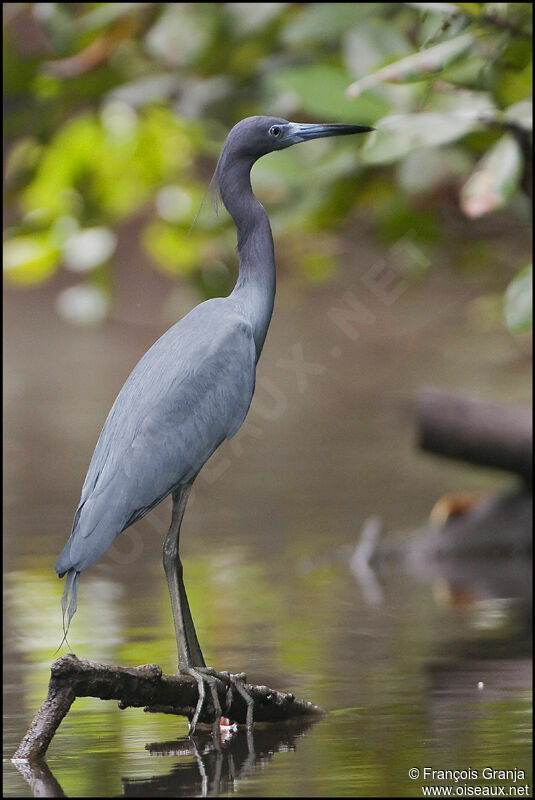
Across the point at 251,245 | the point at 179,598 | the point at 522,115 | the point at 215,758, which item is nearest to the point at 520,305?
the point at 522,115

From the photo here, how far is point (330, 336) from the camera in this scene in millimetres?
15461

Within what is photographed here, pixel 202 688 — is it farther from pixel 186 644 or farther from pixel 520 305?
pixel 520 305

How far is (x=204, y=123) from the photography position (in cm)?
592

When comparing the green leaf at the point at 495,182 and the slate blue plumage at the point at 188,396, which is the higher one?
the green leaf at the point at 495,182

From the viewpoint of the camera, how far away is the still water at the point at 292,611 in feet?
9.61

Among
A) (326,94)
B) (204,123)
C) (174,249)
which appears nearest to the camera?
(326,94)

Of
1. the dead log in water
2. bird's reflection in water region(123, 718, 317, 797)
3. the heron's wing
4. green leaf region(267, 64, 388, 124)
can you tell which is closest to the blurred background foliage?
green leaf region(267, 64, 388, 124)

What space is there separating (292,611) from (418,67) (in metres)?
1.84

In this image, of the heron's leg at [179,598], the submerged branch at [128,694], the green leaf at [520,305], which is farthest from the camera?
the green leaf at [520,305]

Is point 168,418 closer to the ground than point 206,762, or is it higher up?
higher up

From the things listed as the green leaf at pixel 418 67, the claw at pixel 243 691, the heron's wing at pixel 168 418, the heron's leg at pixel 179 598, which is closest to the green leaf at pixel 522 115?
→ the green leaf at pixel 418 67

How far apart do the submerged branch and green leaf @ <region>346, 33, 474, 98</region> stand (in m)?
1.73

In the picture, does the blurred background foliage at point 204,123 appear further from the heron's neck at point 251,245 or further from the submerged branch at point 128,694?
the submerged branch at point 128,694

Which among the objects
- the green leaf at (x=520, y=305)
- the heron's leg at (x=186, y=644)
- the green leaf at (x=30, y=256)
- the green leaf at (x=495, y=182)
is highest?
the green leaf at (x=30, y=256)
